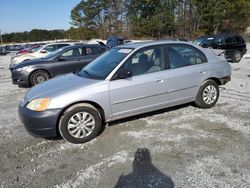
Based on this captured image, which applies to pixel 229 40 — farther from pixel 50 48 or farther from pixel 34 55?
pixel 34 55

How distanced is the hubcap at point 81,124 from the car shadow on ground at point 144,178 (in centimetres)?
108

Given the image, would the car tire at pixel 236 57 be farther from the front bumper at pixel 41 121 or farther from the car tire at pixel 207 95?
the front bumper at pixel 41 121

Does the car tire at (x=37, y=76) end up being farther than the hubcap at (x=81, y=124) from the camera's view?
Yes

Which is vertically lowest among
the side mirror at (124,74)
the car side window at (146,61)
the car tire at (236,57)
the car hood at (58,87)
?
the car tire at (236,57)

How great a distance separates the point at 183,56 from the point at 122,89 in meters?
1.61

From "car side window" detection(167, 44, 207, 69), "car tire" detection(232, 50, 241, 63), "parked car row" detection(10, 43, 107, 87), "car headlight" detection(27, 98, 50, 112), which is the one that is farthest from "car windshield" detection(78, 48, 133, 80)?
"car tire" detection(232, 50, 241, 63)

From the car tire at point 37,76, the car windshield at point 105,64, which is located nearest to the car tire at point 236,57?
the car tire at point 37,76

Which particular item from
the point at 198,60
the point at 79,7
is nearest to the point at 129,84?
the point at 198,60

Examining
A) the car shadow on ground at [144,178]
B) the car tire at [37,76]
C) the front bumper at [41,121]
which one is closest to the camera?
the car shadow on ground at [144,178]

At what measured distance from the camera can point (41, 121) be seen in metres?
4.07

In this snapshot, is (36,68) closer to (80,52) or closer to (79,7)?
(80,52)

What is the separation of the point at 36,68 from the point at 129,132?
18.4 feet

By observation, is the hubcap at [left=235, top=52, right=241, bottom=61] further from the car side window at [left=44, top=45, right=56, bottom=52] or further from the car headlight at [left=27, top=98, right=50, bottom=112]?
the car headlight at [left=27, top=98, right=50, bottom=112]

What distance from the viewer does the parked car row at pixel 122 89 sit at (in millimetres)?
4184
